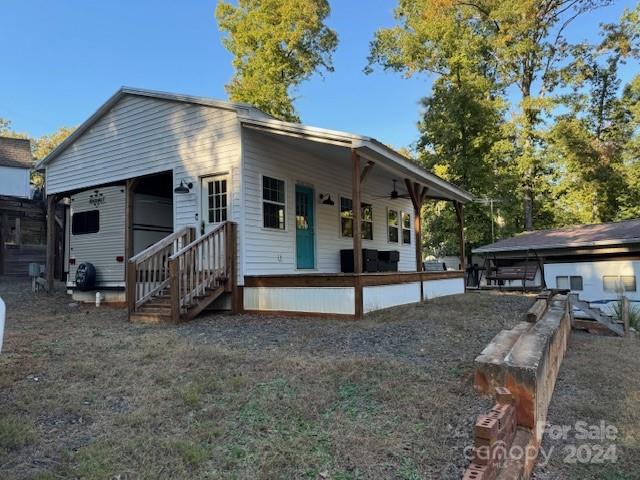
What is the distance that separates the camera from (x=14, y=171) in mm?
21641

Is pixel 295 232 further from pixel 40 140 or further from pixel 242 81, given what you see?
pixel 40 140

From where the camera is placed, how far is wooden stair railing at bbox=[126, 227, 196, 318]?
7453 millimetres

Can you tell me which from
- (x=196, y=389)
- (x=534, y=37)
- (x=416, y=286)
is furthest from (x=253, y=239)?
(x=534, y=37)

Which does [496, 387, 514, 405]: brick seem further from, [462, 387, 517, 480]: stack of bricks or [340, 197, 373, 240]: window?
[340, 197, 373, 240]: window

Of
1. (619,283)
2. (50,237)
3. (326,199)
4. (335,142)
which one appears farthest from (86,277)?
(619,283)

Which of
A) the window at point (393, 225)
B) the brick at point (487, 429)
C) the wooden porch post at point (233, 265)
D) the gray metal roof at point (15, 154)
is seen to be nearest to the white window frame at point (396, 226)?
the window at point (393, 225)

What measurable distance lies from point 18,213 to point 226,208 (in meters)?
13.3

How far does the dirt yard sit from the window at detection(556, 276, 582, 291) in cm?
990

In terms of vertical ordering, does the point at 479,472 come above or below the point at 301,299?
below

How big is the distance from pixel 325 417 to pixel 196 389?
1.19m

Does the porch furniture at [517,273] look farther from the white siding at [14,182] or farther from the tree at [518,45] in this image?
the white siding at [14,182]

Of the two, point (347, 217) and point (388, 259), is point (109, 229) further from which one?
point (388, 259)

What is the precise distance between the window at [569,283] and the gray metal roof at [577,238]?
3.90 feet

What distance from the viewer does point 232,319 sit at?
738 centimetres
